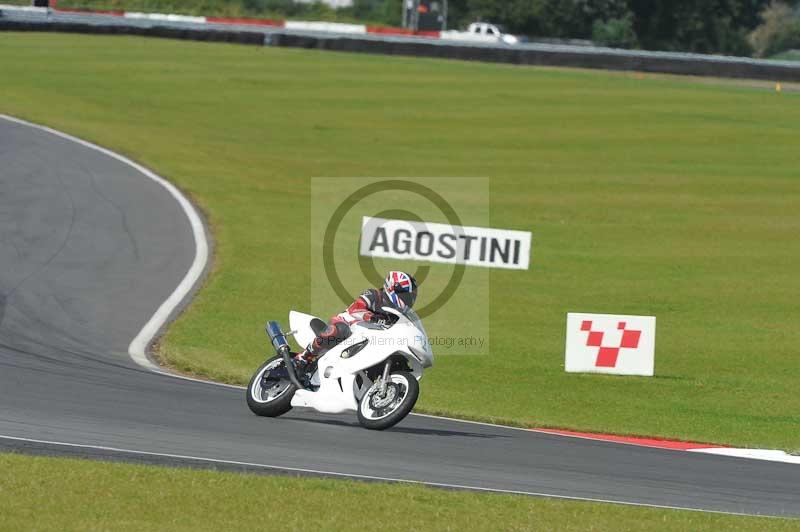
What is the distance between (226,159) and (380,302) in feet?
83.4

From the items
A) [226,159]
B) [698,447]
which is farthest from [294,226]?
[698,447]

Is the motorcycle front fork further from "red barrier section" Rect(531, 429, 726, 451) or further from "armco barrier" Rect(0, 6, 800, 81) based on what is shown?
"armco barrier" Rect(0, 6, 800, 81)

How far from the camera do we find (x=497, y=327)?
71.7 feet

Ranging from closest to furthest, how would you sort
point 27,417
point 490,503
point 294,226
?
point 490,503 → point 27,417 → point 294,226

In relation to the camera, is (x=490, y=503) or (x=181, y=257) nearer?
(x=490, y=503)

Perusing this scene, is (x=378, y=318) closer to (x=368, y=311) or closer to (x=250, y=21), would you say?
(x=368, y=311)

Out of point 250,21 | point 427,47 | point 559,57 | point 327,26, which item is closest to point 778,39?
point 327,26

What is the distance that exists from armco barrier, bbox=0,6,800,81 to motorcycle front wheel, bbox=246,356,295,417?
138 ft

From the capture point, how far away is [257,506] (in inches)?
355

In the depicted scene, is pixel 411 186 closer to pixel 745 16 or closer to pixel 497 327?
pixel 497 327

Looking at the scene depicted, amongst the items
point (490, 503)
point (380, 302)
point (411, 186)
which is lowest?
point (411, 186)

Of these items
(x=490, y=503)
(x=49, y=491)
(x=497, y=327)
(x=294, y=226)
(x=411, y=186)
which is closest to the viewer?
(x=49, y=491)

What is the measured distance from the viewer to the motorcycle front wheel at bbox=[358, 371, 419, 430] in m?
11.9

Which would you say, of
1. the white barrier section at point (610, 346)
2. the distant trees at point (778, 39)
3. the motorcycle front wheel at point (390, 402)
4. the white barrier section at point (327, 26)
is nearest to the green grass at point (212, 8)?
the white barrier section at point (327, 26)
